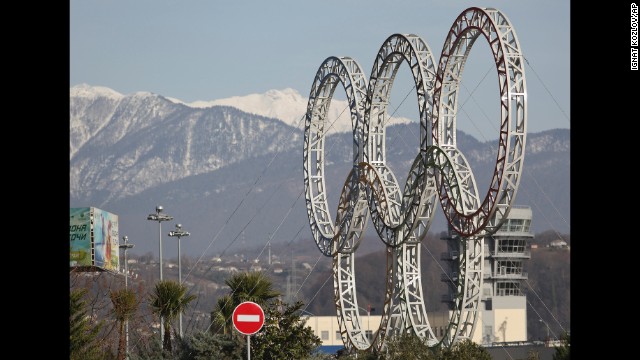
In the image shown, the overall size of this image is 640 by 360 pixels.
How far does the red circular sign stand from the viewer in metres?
24.7

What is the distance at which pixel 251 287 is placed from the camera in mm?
46625

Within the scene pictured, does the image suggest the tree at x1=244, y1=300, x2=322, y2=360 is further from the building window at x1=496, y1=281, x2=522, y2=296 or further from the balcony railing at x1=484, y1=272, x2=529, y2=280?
the building window at x1=496, y1=281, x2=522, y2=296

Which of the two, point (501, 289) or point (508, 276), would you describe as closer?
point (508, 276)

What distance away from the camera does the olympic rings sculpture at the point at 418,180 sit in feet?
147

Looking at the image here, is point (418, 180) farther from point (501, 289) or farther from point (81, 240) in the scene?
point (501, 289)

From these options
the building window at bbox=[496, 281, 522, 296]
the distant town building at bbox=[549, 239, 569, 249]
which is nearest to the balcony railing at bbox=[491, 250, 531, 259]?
the building window at bbox=[496, 281, 522, 296]

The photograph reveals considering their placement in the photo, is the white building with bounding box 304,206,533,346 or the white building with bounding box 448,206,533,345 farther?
the white building with bounding box 448,206,533,345

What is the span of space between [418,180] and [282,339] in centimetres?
1364

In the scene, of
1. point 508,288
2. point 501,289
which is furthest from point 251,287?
point 508,288

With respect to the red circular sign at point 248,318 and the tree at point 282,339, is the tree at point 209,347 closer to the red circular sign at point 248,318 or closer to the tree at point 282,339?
the tree at point 282,339

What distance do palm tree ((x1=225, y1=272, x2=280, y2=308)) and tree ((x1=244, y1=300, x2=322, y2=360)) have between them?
7.74 feet

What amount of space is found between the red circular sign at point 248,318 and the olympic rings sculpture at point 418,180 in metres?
20.2
